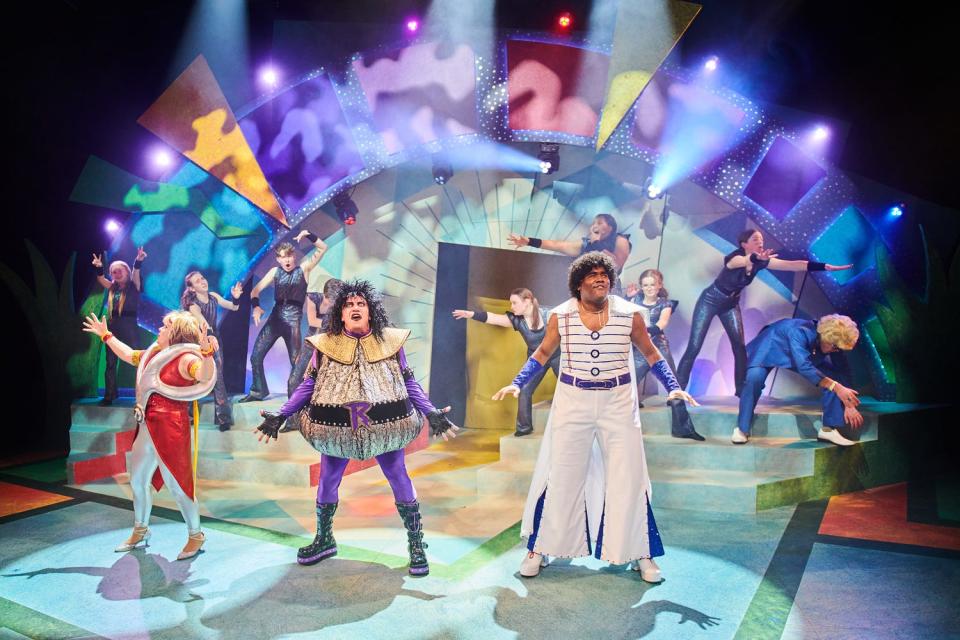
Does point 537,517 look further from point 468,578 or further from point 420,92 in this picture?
point 420,92

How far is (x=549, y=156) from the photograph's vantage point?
6.74 metres

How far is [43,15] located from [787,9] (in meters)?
7.14

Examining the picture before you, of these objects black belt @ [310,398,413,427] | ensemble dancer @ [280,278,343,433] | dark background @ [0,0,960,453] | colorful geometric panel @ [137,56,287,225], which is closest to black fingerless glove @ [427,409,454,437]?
black belt @ [310,398,413,427]

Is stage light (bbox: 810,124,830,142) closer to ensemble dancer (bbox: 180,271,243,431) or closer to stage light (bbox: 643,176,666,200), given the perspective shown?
stage light (bbox: 643,176,666,200)

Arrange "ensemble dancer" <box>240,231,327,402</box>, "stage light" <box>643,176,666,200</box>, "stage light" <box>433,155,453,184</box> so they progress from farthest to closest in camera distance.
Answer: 1. "stage light" <box>433,155,453,184</box>
2. "stage light" <box>643,176,666,200</box>
3. "ensemble dancer" <box>240,231,327,402</box>

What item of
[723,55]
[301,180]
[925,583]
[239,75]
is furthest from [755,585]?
[239,75]

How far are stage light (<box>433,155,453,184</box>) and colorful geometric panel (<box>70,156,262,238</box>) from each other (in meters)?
2.05

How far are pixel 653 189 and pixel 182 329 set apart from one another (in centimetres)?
466

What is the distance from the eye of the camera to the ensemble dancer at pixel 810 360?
507 centimetres

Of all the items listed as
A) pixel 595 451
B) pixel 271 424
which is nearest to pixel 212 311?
pixel 271 424

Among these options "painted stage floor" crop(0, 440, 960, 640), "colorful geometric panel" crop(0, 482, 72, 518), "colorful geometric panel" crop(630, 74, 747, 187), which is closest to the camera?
"painted stage floor" crop(0, 440, 960, 640)

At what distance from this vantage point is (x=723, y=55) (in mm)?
6238

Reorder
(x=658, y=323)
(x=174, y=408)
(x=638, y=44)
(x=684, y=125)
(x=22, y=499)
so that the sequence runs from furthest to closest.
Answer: (x=684, y=125) → (x=638, y=44) → (x=658, y=323) → (x=22, y=499) → (x=174, y=408)

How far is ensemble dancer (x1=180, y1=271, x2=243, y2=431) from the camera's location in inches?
241
